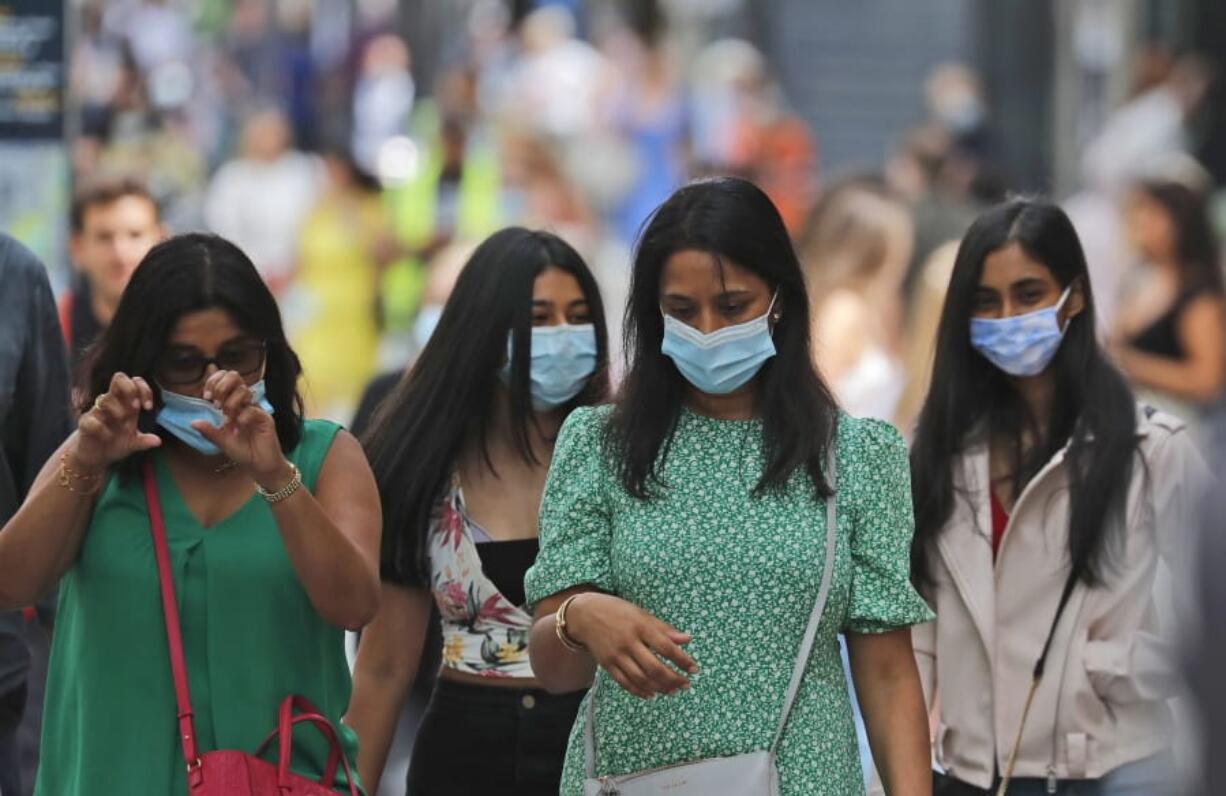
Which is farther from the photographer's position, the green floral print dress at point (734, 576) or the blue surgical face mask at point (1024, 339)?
the blue surgical face mask at point (1024, 339)

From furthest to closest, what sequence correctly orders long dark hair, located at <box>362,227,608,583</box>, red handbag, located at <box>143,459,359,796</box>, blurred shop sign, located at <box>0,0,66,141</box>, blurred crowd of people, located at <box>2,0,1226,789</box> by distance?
blurred crowd of people, located at <box>2,0,1226,789</box> < blurred shop sign, located at <box>0,0,66,141</box> < long dark hair, located at <box>362,227,608,583</box> < red handbag, located at <box>143,459,359,796</box>

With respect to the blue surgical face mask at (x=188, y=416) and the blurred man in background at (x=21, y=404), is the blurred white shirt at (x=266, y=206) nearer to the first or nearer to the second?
the blurred man in background at (x=21, y=404)

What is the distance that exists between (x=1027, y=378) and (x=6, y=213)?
13.7ft

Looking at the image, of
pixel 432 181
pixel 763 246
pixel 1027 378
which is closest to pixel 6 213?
pixel 1027 378

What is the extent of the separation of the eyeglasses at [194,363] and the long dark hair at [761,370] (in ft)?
2.20

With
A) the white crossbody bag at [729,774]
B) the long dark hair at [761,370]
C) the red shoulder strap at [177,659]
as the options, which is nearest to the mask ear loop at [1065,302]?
the long dark hair at [761,370]

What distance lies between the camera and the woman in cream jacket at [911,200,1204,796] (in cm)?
566

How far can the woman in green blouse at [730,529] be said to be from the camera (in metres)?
4.55

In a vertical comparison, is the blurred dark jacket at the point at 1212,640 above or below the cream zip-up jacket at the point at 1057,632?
above

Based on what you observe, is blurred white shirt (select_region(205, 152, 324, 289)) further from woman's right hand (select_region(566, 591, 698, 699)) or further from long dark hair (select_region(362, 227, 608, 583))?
woman's right hand (select_region(566, 591, 698, 699))

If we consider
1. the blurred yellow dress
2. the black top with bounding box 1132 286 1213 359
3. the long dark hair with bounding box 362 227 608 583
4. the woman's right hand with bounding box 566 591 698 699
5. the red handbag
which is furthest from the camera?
the blurred yellow dress

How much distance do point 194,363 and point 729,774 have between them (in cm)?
120

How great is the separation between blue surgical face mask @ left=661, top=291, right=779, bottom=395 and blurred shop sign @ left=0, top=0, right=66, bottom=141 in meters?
4.68

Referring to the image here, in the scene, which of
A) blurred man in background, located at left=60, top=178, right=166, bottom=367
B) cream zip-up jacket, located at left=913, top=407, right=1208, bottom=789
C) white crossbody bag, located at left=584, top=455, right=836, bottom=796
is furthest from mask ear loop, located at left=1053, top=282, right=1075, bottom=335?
blurred man in background, located at left=60, top=178, right=166, bottom=367
